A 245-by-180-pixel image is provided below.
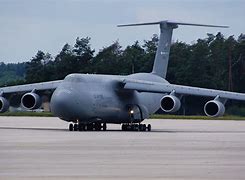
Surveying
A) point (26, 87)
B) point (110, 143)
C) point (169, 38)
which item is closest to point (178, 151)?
point (110, 143)

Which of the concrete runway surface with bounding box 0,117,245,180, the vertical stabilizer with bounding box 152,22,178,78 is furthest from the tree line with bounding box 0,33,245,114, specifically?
the concrete runway surface with bounding box 0,117,245,180

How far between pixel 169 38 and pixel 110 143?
83.9ft

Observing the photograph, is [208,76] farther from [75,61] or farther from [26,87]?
[26,87]

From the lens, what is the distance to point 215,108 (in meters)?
43.8

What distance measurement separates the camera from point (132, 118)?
46188 mm

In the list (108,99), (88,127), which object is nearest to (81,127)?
(88,127)

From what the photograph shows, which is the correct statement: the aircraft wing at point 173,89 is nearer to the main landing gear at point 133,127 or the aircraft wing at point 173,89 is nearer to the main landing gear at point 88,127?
the main landing gear at point 133,127

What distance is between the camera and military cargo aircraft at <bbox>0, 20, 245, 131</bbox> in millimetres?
43250

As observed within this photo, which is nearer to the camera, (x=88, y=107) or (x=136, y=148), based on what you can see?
(x=136, y=148)

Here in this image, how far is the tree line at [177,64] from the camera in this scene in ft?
308

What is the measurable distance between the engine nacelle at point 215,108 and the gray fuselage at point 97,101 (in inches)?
159

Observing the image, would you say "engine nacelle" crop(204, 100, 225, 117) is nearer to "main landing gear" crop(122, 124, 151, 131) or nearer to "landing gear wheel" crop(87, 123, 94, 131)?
"main landing gear" crop(122, 124, 151, 131)

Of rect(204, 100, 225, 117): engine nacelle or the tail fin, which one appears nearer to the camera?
rect(204, 100, 225, 117): engine nacelle

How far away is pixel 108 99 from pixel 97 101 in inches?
35.6
